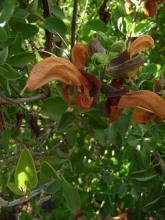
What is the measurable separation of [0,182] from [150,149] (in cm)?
44

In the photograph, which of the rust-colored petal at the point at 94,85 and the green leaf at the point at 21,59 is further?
the green leaf at the point at 21,59

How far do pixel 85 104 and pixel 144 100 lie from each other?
0.34ft

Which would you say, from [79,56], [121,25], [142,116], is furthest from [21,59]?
[121,25]

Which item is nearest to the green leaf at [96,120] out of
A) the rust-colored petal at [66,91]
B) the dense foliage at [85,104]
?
the dense foliage at [85,104]

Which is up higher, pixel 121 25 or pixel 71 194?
pixel 121 25

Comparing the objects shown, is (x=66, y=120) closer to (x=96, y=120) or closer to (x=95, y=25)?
(x=96, y=120)

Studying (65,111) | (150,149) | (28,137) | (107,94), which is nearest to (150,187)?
(150,149)

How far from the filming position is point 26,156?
0.86m

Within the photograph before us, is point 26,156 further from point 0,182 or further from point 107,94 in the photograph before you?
point 0,182

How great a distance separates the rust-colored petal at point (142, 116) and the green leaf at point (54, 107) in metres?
0.14

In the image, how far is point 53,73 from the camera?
827 mm

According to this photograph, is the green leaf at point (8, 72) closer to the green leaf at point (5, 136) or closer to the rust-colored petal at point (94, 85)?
the rust-colored petal at point (94, 85)

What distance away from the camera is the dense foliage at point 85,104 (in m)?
0.90

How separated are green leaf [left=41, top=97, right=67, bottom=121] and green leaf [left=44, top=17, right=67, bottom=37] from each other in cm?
20
